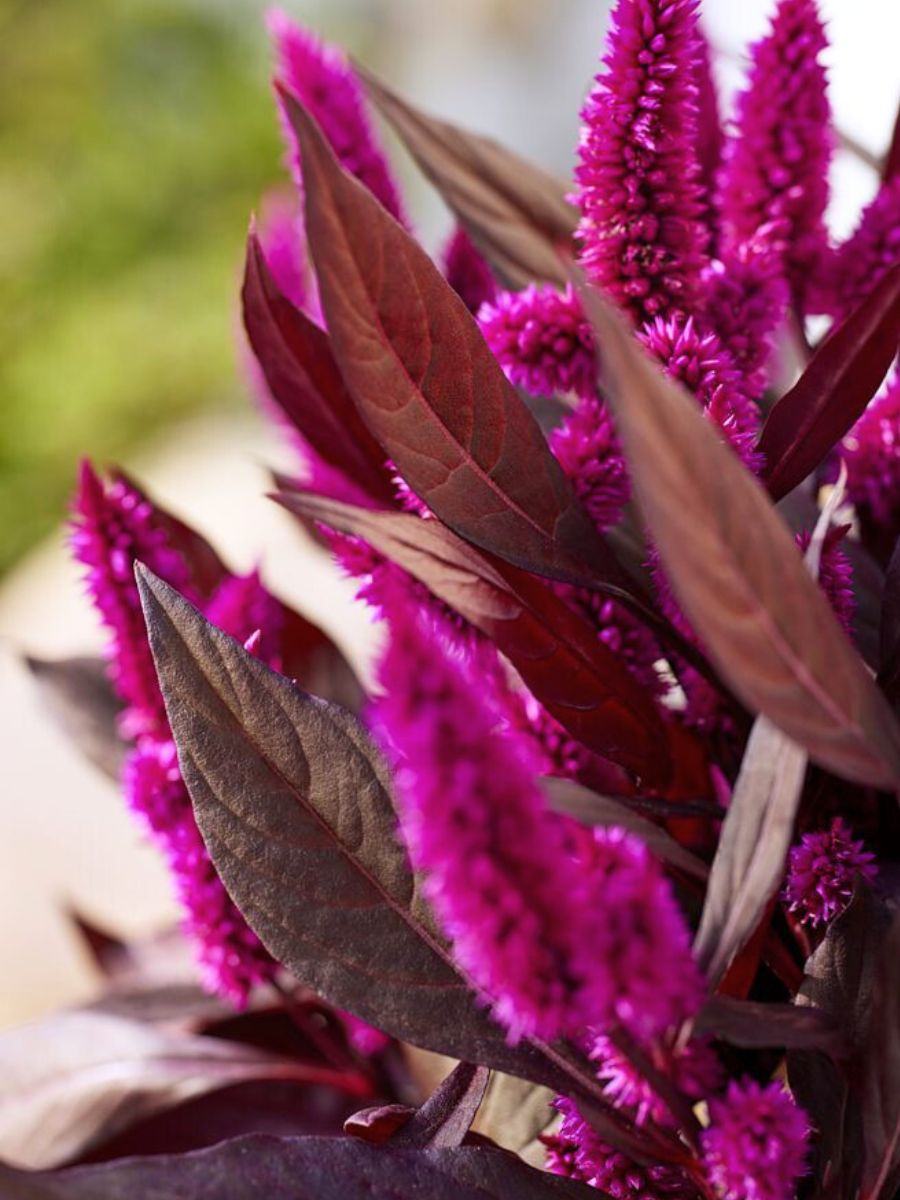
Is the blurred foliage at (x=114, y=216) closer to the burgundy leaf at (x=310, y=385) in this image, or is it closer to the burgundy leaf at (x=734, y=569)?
the burgundy leaf at (x=310, y=385)

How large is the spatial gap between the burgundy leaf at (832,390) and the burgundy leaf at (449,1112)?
0.15 meters

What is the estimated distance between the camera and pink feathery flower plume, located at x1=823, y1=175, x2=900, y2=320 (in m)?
0.39

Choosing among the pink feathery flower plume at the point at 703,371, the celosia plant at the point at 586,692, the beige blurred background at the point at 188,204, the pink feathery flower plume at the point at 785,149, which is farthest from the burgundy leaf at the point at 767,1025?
the beige blurred background at the point at 188,204

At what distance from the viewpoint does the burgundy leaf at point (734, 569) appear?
227 millimetres

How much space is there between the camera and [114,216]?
2.77 metres

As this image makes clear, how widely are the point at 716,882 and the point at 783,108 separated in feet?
0.71

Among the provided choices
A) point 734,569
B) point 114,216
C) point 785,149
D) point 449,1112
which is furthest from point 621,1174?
point 114,216

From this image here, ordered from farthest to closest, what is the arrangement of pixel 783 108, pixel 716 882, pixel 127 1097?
pixel 127 1097 < pixel 783 108 < pixel 716 882

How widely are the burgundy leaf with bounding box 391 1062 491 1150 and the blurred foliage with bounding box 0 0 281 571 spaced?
85.2 inches

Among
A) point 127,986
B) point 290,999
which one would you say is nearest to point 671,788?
point 290,999

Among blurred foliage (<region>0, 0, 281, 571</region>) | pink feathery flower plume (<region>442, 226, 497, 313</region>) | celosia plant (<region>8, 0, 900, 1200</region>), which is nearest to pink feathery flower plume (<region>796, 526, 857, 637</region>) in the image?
celosia plant (<region>8, 0, 900, 1200</region>)

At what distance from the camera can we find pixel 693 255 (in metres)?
0.33

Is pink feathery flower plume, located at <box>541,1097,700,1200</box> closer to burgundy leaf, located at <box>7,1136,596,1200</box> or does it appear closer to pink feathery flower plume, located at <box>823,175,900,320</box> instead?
burgundy leaf, located at <box>7,1136,596,1200</box>

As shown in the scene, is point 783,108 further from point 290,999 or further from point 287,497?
point 290,999
